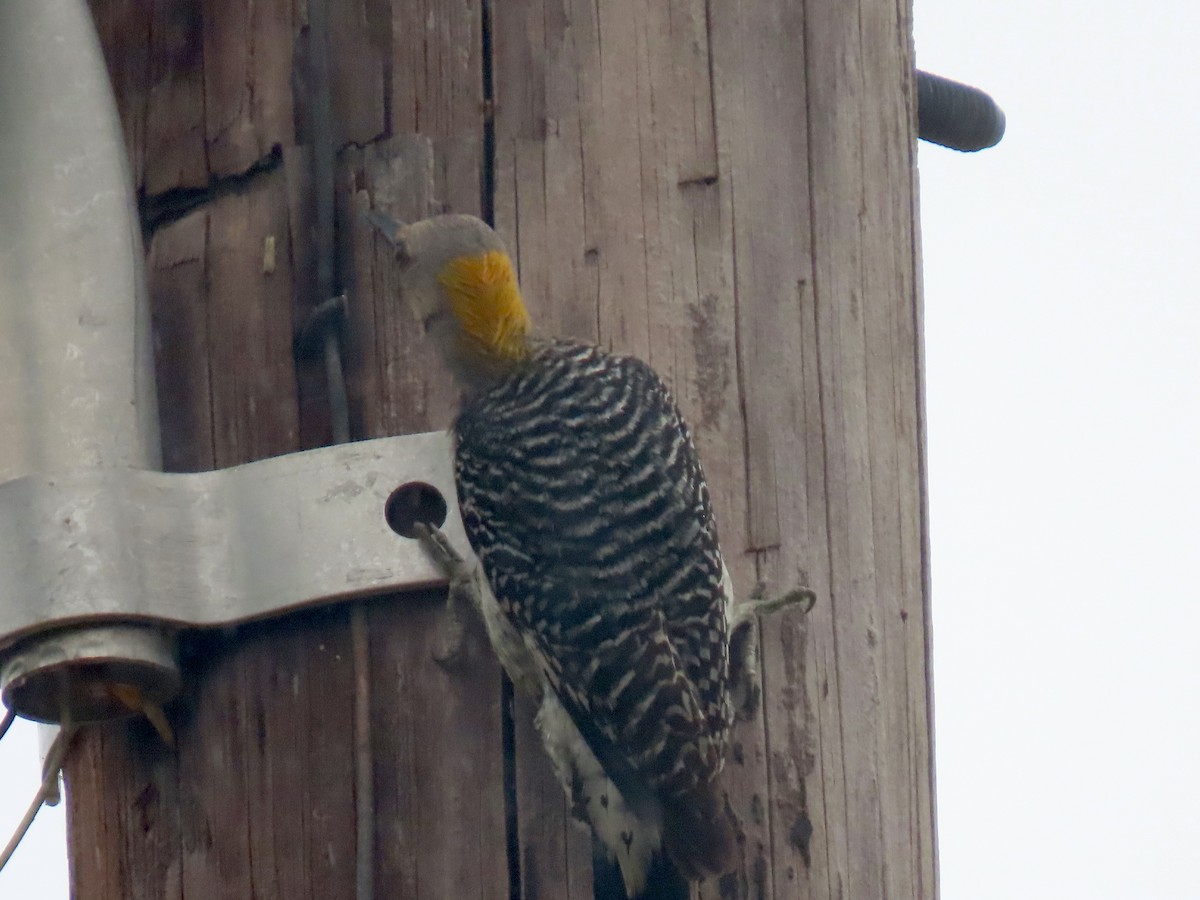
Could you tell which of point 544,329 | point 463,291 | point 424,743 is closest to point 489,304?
point 463,291

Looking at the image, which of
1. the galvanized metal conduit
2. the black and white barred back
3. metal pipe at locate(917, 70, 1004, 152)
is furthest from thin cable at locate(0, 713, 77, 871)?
metal pipe at locate(917, 70, 1004, 152)

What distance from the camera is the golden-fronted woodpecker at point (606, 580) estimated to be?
3.14m

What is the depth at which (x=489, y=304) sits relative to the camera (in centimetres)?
412

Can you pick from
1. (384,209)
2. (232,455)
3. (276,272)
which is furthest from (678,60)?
(232,455)

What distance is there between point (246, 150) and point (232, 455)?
57 centimetres

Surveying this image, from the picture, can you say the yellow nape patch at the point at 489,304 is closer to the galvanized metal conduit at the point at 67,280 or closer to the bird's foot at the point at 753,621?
the galvanized metal conduit at the point at 67,280

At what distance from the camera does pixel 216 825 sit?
3072 millimetres

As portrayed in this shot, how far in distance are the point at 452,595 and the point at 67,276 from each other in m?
0.84

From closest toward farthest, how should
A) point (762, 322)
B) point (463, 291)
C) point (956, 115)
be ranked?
point (762, 322)
point (463, 291)
point (956, 115)

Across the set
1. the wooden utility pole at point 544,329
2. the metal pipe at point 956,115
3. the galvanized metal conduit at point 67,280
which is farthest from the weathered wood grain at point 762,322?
the metal pipe at point 956,115

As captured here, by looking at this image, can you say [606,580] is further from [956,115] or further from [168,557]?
[956,115]

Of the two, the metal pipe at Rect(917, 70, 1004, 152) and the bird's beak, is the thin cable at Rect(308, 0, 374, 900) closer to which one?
the bird's beak

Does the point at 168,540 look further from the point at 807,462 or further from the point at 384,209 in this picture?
the point at 807,462

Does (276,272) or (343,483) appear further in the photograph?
(276,272)
